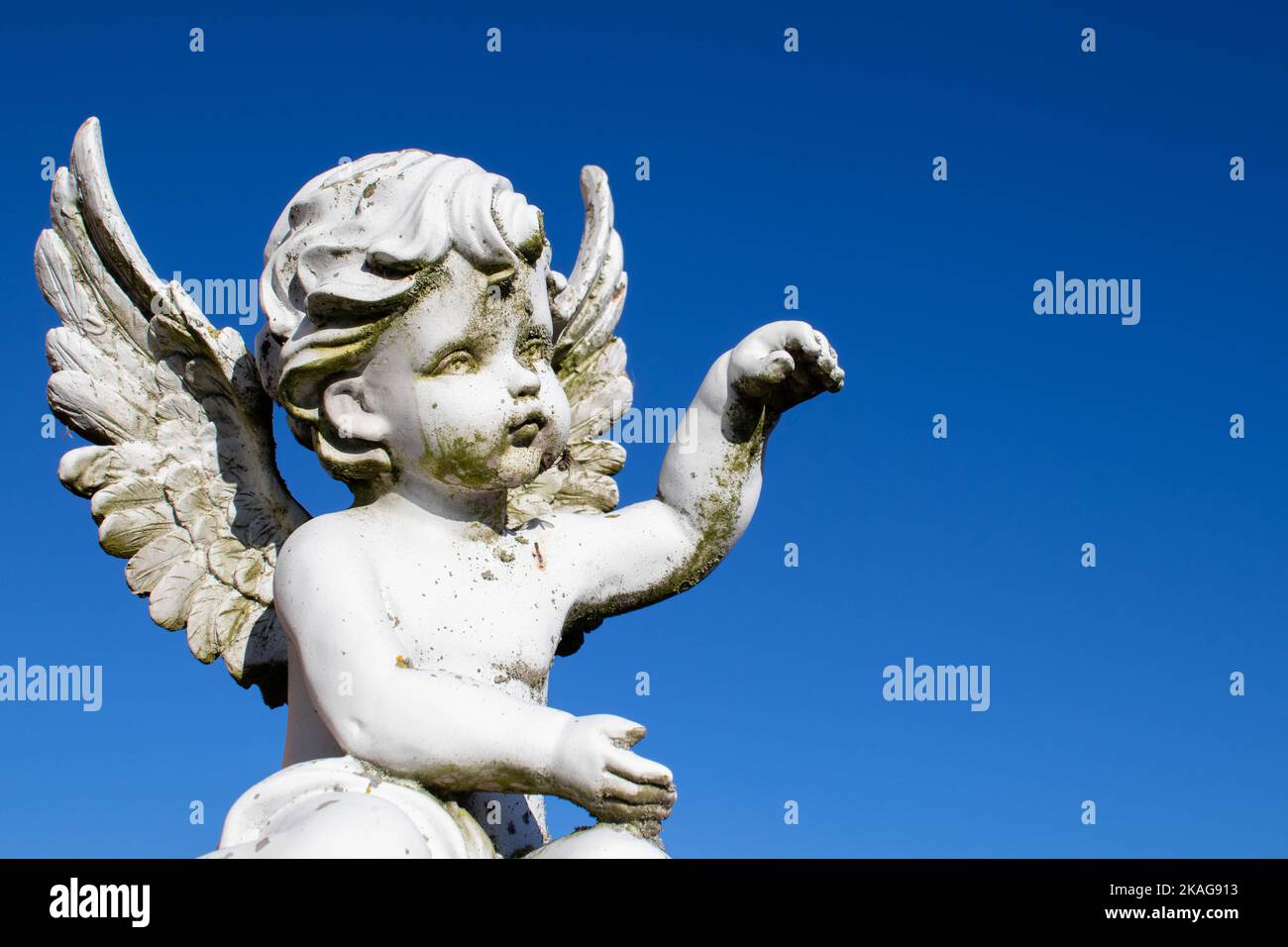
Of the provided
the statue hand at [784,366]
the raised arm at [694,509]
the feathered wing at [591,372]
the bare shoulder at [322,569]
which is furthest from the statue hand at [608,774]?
the feathered wing at [591,372]

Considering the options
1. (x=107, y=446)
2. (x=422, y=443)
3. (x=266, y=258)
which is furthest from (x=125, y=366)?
(x=422, y=443)

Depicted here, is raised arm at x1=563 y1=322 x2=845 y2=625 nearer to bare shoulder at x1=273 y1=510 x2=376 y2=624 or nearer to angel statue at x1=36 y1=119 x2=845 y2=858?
angel statue at x1=36 y1=119 x2=845 y2=858

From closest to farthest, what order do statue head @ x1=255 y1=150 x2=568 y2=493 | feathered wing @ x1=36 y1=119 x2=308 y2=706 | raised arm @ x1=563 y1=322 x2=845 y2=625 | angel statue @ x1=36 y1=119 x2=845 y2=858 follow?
angel statue @ x1=36 y1=119 x2=845 y2=858 < statue head @ x1=255 y1=150 x2=568 y2=493 < raised arm @ x1=563 y1=322 x2=845 y2=625 < feathered wing @ x1=36 y1=119 x2=308 y2=706

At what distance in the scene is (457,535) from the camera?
15.2 feet

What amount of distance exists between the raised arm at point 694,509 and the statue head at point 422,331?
381mm

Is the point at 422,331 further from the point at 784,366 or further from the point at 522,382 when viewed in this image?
the point at 784,366

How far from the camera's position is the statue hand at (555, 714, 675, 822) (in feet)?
12.9

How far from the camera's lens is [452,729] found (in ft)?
13.2

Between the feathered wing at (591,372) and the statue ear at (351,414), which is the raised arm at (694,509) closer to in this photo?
the feathered wing at (591,372)

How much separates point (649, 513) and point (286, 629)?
43.9 inches
